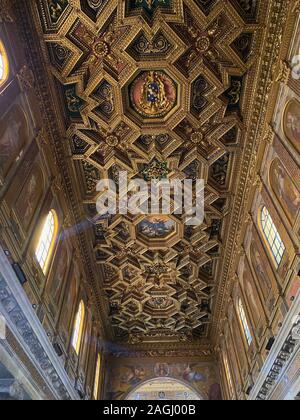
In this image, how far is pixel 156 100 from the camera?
10.5 metres

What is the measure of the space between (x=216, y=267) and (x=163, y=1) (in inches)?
451

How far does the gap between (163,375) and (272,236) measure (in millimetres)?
14105

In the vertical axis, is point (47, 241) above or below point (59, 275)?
above

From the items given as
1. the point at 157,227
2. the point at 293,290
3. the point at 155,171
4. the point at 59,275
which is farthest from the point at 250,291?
the point at 59,275

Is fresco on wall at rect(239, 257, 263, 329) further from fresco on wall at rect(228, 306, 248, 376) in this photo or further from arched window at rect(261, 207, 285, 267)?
fresco on wall at rect(228, 306, 248, 376)

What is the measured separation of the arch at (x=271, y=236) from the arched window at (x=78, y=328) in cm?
797

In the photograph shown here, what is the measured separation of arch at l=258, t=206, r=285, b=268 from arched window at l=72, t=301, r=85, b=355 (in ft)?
26.2

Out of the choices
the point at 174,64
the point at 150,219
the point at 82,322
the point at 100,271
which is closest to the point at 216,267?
the point at 150,219

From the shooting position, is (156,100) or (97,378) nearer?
(156,100)

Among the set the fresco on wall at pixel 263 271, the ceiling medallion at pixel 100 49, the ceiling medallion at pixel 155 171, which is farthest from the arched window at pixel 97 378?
the ceiling medallion at pixel 100 49

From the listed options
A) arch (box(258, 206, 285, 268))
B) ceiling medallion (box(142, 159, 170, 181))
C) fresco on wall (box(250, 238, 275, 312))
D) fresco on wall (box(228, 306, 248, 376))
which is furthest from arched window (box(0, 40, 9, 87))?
fresco on wall (box(228, 306, 248, 376))

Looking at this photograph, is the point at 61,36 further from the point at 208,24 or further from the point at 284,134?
the point at 284,134

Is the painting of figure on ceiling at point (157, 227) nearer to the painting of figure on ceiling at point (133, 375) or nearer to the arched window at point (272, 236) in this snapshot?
the arched window at point (272, 236)

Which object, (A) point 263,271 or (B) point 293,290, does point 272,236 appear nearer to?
(A) point 263,271
